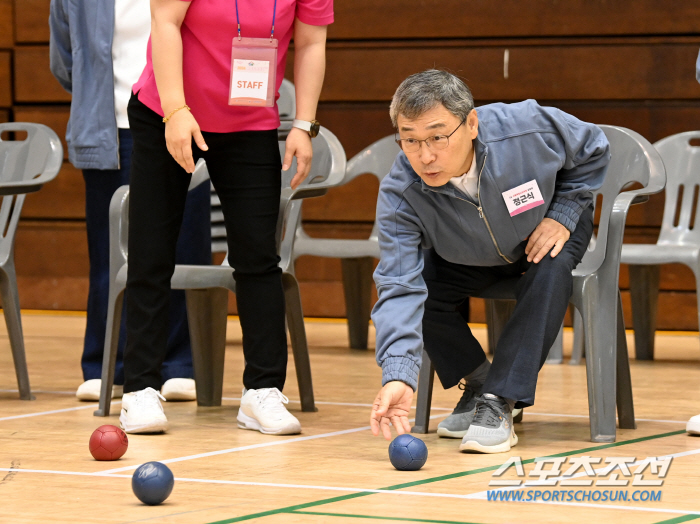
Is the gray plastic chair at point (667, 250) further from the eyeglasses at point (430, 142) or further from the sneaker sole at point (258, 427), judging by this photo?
the eyeglasses at point (430, 142)

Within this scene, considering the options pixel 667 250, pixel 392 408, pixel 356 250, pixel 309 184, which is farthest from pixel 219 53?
pixel 667 250

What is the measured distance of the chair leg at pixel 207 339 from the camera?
121 inches

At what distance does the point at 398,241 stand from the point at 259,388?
56cm

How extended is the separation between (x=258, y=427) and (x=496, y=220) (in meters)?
0.76

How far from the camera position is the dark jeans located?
3.26 metres

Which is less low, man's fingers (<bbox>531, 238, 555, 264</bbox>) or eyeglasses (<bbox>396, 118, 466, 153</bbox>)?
eyeglasses (<bbox>396, 118, 466, 153</bbox>)

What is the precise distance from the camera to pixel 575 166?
99.0 inches

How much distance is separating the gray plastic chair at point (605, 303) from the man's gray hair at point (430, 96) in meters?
0.52

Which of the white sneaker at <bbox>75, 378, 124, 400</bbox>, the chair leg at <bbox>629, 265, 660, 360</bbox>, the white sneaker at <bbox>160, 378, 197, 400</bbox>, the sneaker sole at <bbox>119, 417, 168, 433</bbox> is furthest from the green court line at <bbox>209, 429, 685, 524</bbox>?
the chair leg at <bbox>629, 265, 660, 360</bbox>

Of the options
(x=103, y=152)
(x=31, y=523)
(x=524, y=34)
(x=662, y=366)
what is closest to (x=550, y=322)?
(x=31, y=523)

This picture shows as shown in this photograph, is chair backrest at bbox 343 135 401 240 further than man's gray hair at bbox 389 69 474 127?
Yes

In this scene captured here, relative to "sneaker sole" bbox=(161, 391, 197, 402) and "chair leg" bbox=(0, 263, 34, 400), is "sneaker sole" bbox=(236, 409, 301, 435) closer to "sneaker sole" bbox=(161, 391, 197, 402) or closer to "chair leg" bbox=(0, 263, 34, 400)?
"sneaker sole" bbox=(161, 391, 197, 402)

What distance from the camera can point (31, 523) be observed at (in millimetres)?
1730

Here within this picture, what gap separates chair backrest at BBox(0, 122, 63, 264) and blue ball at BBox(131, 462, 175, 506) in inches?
61.5
